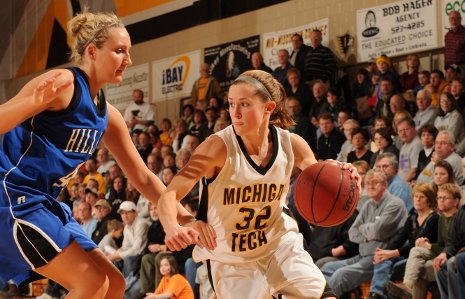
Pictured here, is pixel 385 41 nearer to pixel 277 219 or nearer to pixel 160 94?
pixel 160 94

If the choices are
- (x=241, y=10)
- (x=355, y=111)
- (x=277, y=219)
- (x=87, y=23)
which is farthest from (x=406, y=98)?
(x=87, y=23)

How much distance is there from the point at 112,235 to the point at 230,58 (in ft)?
14.8

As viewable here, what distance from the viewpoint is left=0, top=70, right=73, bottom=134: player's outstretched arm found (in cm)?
314

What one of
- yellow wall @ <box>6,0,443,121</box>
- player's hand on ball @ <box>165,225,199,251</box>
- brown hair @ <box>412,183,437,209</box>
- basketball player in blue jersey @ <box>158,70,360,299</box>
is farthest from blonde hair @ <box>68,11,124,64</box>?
yellow wall @ <box>6,0,443,121</box>

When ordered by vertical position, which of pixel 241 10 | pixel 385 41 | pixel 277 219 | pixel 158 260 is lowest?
pixel 158 260

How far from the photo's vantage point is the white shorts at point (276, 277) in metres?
3.86

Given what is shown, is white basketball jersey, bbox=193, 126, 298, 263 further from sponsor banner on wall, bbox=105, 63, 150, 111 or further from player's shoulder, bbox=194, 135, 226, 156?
sponsor banner on wall, bbox=105, 63, 150, 111

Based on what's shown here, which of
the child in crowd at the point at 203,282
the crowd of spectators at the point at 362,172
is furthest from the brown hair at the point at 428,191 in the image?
the child in crowd at the point at 203,282

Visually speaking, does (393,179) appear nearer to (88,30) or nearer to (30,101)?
(88,30)

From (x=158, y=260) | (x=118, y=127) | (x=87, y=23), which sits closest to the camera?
(x=87, y=23)

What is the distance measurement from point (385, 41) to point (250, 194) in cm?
725

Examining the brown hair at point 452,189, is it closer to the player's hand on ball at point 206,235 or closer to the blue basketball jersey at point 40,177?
the player's hand on ball at point 206,235

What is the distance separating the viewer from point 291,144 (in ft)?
13.7

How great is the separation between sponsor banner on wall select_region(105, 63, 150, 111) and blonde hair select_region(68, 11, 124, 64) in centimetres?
1133
